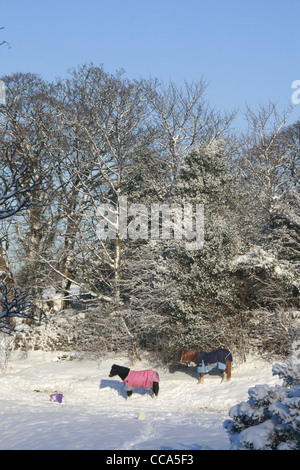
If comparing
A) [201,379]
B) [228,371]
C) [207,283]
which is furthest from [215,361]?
[207,283]

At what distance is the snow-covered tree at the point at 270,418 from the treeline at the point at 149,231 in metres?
11.2

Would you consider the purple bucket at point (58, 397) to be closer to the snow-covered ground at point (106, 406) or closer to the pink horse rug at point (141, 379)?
the snow-covered ground at point (106, 406)

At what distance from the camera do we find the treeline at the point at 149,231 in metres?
18.3

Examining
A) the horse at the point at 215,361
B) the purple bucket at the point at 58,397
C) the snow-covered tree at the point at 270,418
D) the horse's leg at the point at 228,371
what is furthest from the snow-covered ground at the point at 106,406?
the snow-covered tree at the point at 270,418

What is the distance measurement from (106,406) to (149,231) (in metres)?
10.1

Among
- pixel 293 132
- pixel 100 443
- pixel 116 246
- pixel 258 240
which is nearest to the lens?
pixel 100 443

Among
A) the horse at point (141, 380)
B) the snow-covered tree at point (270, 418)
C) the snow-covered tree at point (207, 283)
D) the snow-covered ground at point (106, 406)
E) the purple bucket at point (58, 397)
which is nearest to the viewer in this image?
the snow-covered tree at point (270, 418)

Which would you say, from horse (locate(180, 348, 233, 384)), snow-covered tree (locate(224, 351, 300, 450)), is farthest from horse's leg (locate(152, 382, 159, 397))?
snow-covered tree (locate(224, 351, 300, 450))

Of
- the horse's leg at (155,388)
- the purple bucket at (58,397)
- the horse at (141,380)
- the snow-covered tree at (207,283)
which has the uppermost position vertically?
the snow-covered tree at (207,283)

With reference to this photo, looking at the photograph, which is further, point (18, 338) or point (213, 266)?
point (18, 338)

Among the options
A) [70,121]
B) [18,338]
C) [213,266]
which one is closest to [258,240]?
[213,266]

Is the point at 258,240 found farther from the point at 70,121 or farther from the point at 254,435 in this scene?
the point at 254,435

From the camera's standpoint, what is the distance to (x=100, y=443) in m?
8.97
